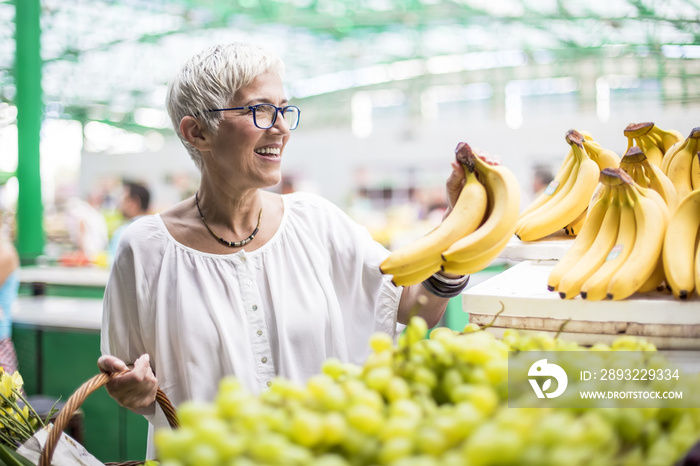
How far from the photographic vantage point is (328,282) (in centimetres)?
165

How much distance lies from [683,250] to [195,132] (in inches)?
48.2

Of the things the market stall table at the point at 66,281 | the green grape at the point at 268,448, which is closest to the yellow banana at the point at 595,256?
the green grape at the point at 268,448

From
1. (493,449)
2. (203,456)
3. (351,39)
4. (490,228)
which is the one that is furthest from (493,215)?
(351,39)

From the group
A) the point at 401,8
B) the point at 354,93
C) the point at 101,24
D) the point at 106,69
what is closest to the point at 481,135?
the point at 401,8

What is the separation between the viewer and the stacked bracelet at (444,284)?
4.38 ft

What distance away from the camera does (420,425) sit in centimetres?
68

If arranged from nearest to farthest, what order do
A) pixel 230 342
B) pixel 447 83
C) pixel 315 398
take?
pixel 315 398, pixel 230 342, pixel 447 83

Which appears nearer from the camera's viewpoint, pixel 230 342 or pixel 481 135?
pixel 230 342

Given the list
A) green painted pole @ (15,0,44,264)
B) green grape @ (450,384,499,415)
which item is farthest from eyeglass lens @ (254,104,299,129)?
green painted pole @ (15,0,44,264)

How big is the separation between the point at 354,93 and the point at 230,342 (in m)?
20.5

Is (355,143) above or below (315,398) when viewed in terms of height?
above

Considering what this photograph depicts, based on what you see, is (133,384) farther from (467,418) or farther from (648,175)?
(648,175)

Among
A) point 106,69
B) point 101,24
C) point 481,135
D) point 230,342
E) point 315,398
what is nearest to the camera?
point 315,398

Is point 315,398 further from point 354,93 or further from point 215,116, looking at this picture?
point 354,93
